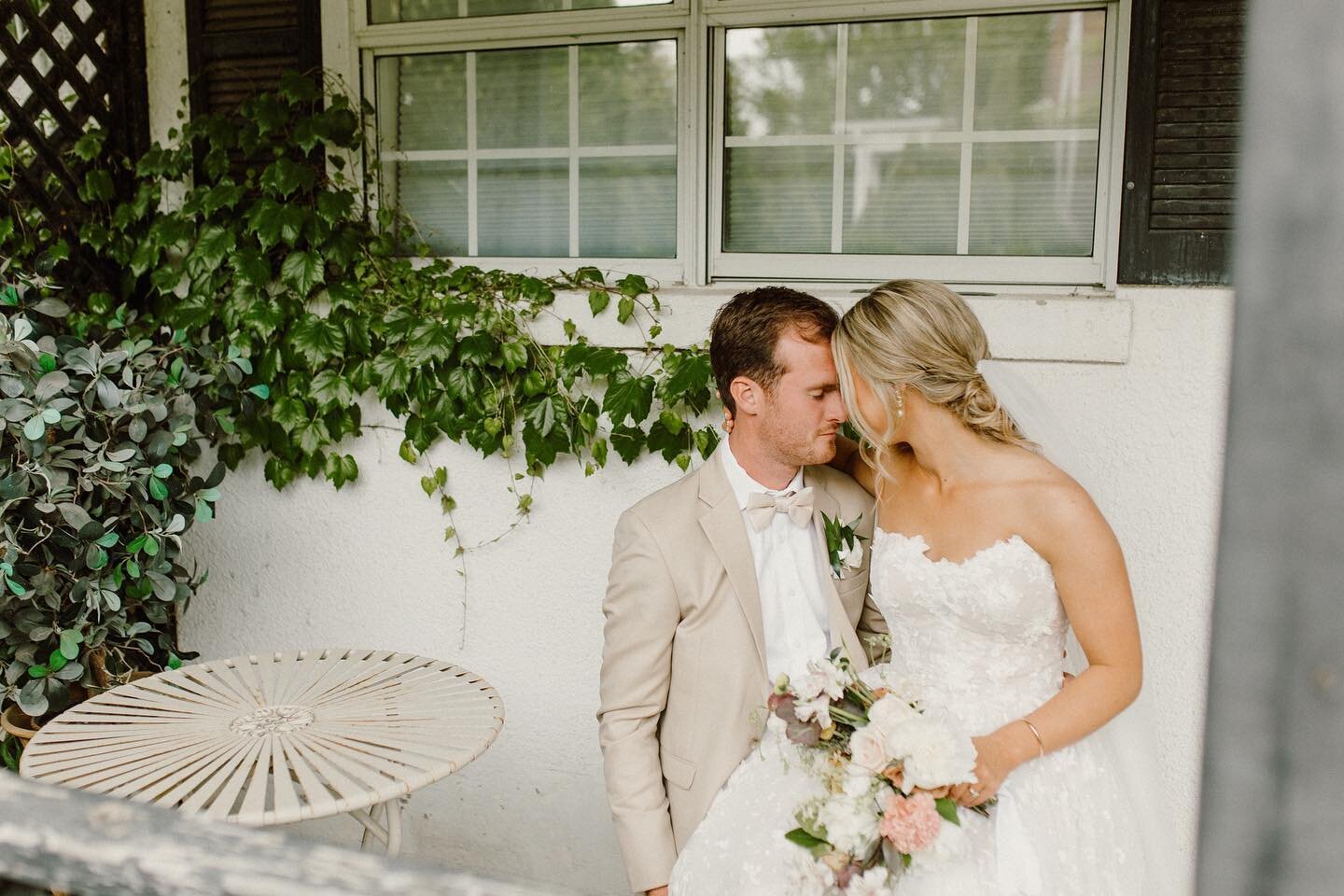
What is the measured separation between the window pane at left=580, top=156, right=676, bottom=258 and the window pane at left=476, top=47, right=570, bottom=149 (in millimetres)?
159

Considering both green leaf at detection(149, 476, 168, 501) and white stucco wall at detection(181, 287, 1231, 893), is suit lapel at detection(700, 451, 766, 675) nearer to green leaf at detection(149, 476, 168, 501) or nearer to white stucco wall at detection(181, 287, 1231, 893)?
white stucco wall at detection(181, 287, 1231, 893)

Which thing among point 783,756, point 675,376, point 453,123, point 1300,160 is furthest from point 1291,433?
point 453,123

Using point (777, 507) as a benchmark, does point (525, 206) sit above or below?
above

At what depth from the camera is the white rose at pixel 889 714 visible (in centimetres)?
164

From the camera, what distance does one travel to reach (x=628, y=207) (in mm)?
3051

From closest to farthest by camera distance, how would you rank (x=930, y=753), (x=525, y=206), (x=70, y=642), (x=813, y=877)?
(x=930, y=753)
(x=813, y=877)
(x=70, y=642)
(x=525, y=206)

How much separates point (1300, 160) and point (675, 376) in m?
2.25

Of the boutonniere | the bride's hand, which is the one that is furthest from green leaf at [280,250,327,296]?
the bride's hand

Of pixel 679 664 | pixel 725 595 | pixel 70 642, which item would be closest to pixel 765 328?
pixel 725 595

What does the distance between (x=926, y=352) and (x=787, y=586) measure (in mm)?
630

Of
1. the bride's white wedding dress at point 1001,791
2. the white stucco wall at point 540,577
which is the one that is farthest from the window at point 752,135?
the bride's white wedding dress at point 1001,791

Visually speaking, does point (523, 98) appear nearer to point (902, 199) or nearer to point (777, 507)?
point (902, 199)

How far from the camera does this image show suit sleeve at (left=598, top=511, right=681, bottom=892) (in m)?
2.10

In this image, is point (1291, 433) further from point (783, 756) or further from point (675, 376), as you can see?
point (675, 376)
